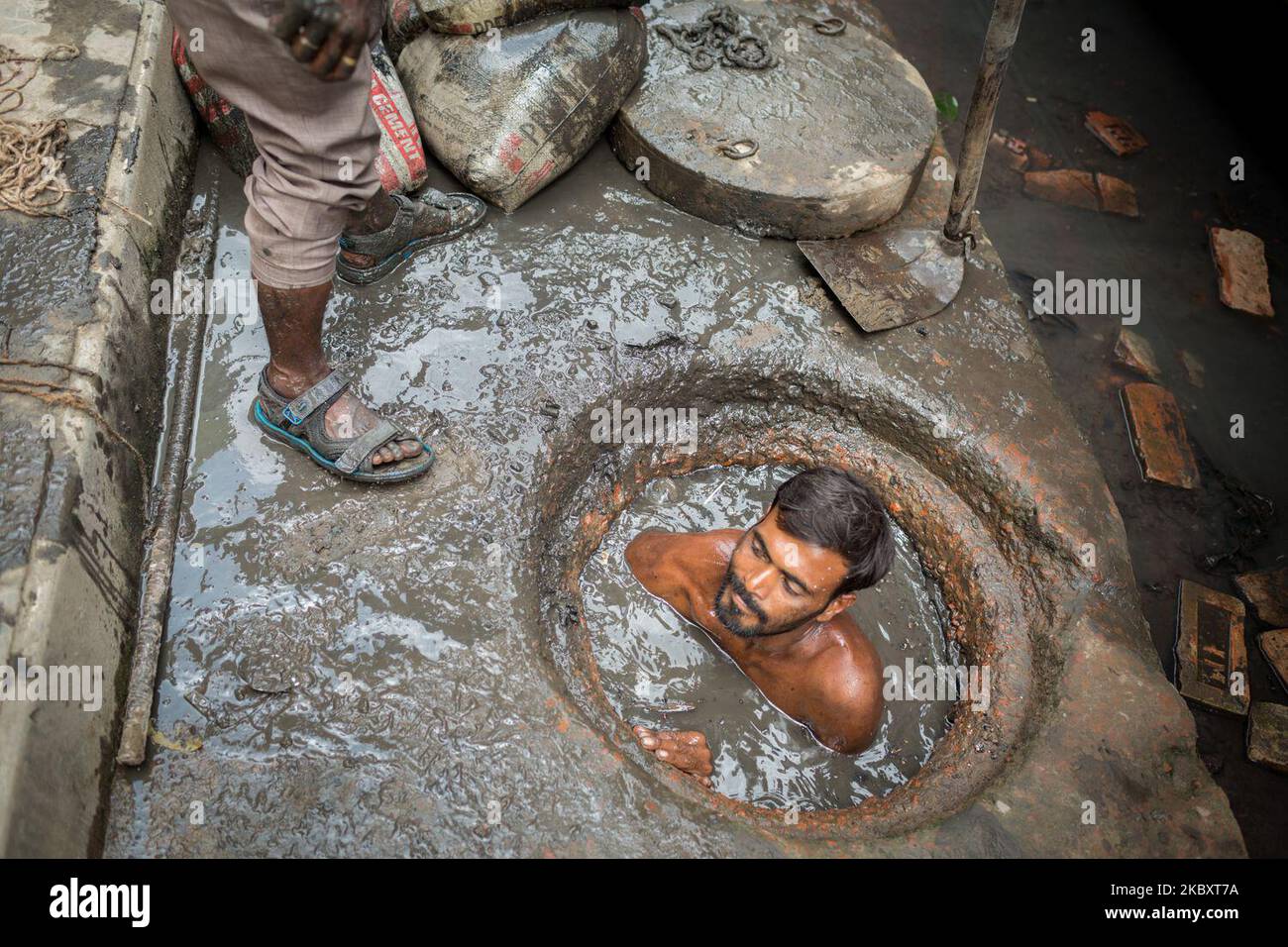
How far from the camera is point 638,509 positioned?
3.55 metres

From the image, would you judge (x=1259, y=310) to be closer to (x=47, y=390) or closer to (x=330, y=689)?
(x=330, y=689)

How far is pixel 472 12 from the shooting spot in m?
3.61

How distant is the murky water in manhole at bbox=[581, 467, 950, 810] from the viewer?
3.07 m

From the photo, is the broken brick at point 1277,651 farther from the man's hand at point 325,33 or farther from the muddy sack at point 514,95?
the man's hand at point 325,33

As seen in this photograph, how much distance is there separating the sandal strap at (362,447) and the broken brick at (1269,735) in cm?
365

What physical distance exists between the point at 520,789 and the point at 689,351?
1806mm

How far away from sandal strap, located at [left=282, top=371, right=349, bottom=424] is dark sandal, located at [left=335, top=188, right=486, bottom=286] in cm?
57

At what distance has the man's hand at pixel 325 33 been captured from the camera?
2.15 meters

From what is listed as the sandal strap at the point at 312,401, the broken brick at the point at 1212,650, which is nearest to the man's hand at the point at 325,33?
the sandal strap at the point at 312,401

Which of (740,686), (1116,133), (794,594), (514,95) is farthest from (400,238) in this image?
(1116,133)

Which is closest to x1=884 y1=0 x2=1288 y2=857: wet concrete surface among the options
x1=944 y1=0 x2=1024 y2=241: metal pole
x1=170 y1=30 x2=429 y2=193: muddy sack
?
x1=944 y1=0 x2=1024 y2=241: metal pole

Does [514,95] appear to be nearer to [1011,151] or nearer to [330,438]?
[330,438]

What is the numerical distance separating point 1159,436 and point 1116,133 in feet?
8.74
